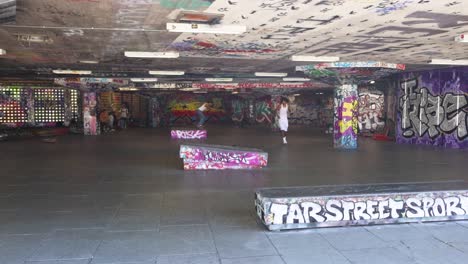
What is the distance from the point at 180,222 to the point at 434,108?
1587cm

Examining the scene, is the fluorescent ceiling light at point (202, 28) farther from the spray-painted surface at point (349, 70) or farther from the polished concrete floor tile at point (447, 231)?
the spray-painted surface at point (349, 70)

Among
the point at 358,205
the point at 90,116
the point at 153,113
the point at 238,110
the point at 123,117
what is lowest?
the point at 358,205

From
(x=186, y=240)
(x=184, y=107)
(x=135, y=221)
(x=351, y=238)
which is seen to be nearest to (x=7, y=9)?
(x=135, y=221)

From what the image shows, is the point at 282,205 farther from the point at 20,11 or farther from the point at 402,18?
the point at 20,11

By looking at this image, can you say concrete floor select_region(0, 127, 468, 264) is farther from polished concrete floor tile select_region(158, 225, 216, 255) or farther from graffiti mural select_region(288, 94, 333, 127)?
graffiti mural select_region(288, 94, 333, 127)

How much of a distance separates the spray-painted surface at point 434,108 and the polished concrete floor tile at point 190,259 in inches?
622

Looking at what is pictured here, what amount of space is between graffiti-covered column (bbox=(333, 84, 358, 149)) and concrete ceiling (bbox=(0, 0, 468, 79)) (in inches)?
119

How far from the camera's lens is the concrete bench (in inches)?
420

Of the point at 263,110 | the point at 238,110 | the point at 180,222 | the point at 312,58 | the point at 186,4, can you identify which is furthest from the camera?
the point at 238,110

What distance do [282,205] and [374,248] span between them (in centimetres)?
125

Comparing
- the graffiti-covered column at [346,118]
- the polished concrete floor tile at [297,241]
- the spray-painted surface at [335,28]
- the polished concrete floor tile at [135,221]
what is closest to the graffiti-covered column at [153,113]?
the graffiti-covered column at [346,118]

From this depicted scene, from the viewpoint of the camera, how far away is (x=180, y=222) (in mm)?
5758

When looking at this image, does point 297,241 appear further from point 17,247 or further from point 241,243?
point 17,247

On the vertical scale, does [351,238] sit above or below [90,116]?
below
